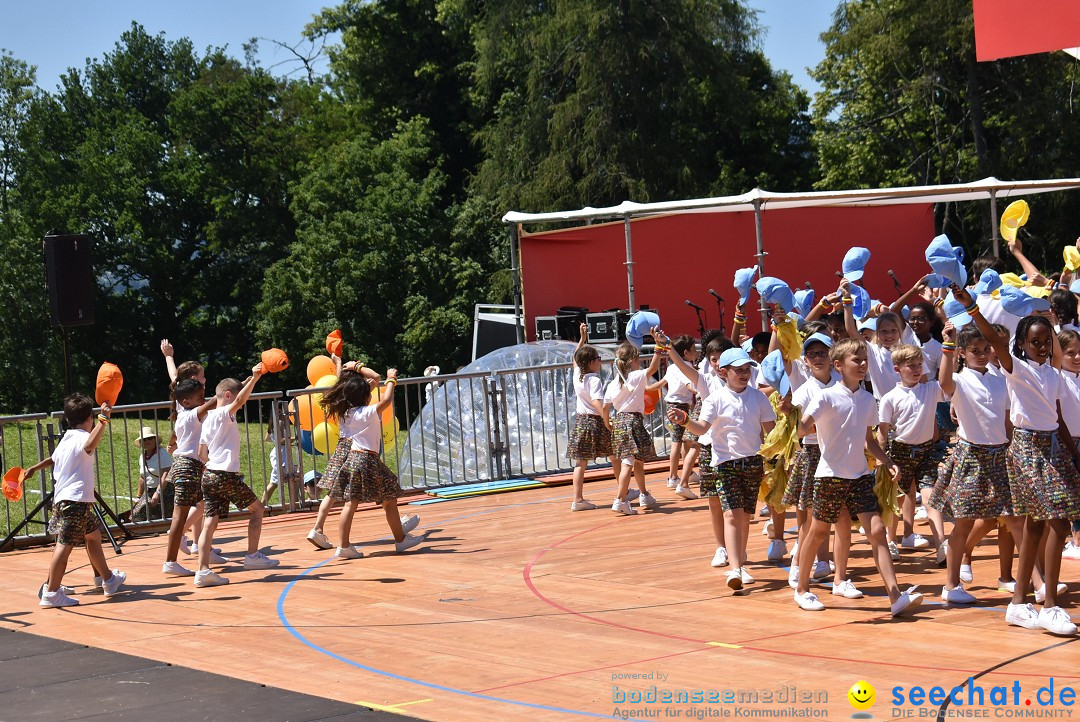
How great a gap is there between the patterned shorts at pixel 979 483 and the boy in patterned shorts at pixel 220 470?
16.7ft

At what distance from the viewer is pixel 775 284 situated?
9.06 m

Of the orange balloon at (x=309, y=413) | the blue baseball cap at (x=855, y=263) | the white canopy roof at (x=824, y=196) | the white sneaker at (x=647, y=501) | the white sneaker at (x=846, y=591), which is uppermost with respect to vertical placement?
the white canopy roof at (x=824, y=196)

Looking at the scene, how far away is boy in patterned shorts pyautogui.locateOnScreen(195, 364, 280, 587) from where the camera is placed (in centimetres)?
966

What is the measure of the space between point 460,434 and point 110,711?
336 inches

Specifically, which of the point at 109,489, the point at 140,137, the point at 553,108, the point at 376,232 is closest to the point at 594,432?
the point at 109,489

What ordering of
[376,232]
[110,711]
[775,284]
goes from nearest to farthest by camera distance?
[110,711], [775,284], [376,232]

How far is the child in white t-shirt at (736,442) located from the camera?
8250 mm

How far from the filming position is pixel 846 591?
25.8ft

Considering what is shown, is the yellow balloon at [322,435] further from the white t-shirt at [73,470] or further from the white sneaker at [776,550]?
the white sneaker at [776,550]

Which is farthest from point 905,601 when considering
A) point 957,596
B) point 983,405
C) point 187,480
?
point 187,480

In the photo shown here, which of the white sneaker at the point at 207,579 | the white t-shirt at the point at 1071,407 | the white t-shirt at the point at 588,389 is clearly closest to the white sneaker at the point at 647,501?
the white t-shirt at the point at 588,389

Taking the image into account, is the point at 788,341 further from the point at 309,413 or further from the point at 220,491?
the point at 309,413

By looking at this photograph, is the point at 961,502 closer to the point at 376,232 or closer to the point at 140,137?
the point at 376,232

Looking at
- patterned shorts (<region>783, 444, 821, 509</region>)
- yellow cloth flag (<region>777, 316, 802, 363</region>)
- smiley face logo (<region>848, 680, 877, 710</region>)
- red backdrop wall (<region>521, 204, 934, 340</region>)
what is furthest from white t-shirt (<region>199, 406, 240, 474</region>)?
red backdrop wall (<region>521, 204, 934, 340</region>)
